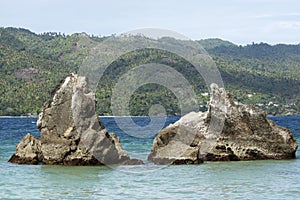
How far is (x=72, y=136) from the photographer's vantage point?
2548cm

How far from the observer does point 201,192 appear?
62.3ft

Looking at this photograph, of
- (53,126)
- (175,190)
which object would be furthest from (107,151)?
(175,190)

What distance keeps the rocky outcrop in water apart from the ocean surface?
0.74m

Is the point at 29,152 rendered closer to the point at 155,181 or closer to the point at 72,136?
the point at 72,136

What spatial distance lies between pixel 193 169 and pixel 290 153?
6.53 m

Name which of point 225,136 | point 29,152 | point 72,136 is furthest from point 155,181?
point 29,152

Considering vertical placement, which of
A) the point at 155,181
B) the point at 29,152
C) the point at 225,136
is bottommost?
the point at 155,181

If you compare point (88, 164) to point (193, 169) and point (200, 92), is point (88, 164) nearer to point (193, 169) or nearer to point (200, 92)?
point (193, 169)

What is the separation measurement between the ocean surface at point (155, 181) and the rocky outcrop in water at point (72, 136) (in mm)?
738

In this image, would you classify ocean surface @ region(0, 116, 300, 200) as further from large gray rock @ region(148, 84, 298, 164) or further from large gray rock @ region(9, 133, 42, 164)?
large gray rock @ region(148, 84, 298, 164)

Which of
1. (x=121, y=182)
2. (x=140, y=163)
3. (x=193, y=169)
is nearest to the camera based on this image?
(x=121, y=182)

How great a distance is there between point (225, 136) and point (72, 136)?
723 cm

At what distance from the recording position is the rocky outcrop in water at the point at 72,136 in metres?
25.4

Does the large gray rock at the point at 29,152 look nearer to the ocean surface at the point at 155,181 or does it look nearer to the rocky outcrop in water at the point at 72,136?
the rocky outcrop in water at the point at 72,136
